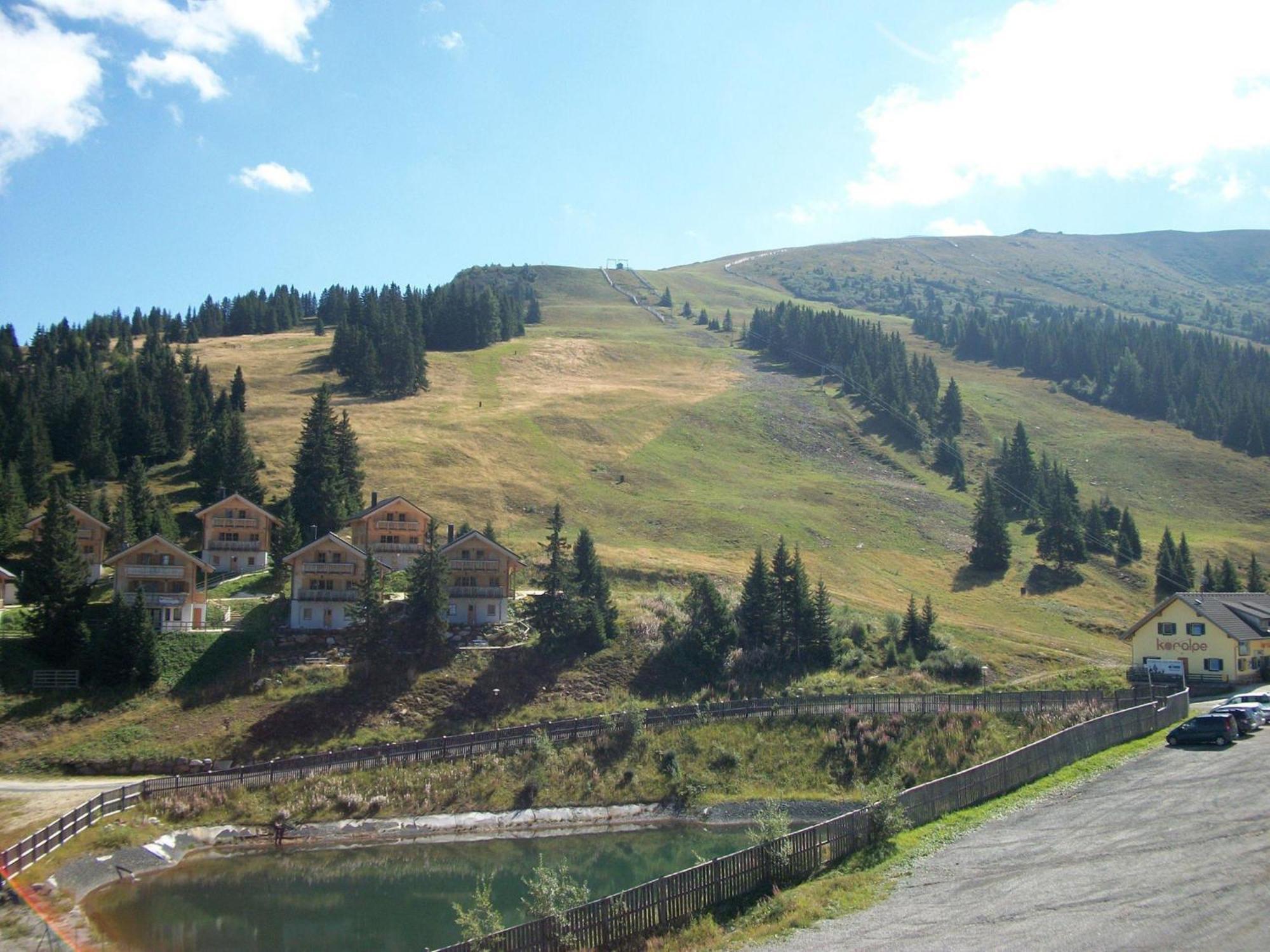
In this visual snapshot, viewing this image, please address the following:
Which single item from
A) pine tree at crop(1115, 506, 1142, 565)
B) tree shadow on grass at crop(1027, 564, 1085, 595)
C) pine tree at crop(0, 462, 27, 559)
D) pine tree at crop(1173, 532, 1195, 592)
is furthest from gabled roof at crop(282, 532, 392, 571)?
pine tree at crop(1115, 506, 1142, 565)

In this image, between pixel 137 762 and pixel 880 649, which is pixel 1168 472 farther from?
pixel 137 762

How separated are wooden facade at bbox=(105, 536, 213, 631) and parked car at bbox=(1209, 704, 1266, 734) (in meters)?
58.0

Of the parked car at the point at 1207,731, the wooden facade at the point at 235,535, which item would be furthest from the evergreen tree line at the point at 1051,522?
the wooden facade at the point at 235,535

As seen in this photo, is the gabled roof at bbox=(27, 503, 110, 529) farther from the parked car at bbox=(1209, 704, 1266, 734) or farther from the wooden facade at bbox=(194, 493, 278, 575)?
the parked car at bbox=(1209, 704, 1266, 734)

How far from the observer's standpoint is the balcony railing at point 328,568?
66.9 m

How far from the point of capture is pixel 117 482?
90062 mm

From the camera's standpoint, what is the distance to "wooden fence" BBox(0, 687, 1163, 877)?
46.9 metres

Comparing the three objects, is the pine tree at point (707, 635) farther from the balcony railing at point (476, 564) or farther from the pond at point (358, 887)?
the pond at point (358, 887)

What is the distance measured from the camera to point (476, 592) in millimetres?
69312

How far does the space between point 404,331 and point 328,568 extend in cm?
8035

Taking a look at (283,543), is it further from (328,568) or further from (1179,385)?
(1179,385)

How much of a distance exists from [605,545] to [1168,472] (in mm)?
94462

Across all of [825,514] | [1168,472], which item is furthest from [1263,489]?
[825,514]

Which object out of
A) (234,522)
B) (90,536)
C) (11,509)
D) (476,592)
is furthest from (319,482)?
(11,509)
